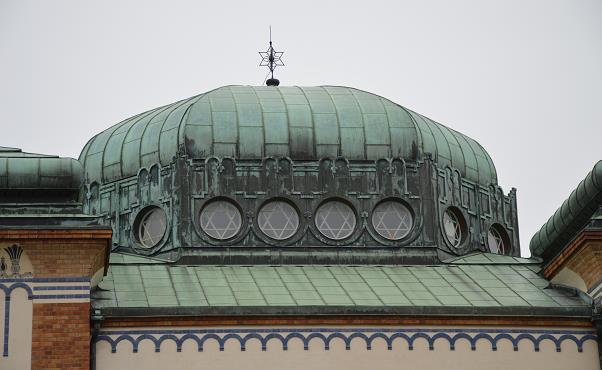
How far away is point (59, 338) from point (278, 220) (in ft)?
29.0

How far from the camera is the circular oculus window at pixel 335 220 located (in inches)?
1736

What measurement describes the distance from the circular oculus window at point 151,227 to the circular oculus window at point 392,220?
18.7ft

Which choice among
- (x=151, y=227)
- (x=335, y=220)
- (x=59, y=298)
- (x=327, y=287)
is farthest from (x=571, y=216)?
(x=59, y=298)

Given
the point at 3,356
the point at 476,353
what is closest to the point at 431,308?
the point at 476,353

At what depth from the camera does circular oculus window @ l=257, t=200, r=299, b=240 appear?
4388cm

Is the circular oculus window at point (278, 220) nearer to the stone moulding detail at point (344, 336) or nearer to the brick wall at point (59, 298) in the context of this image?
the stone moulding detail at point (344, 336)

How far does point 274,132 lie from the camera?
1780 inches

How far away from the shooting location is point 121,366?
37750 millimetres

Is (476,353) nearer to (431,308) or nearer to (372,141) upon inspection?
(431,308)

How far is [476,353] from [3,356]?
10990 mm

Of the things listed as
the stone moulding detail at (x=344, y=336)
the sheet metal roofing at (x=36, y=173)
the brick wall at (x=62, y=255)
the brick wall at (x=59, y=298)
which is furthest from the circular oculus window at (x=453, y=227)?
the sheet metal roofing at (x=36, y=173)

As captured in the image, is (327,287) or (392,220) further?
(392,220)

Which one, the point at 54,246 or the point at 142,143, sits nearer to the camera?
the point at 54,246

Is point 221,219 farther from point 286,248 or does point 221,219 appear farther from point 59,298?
point 59,298
